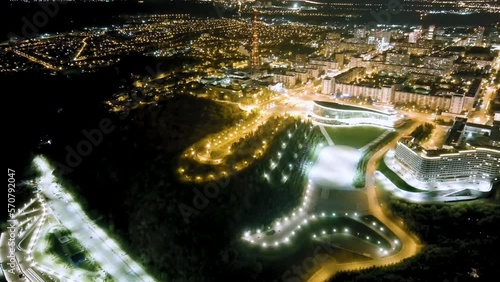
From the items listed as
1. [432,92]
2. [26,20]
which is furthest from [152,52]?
[432,92]

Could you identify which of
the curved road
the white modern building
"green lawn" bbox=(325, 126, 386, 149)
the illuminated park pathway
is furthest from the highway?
the white modern building

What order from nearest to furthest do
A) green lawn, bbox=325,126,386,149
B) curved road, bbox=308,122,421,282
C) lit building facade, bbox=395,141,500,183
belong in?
1. curved road, bbox=308,122,421,282
2. lit building facade, bbox=395,141,500,183
3. green lawn, bbox=325,126,386,149

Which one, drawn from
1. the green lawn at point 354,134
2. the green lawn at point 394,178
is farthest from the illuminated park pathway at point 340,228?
the green lawn at point 354,134

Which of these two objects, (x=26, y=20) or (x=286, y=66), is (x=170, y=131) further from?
(x=26, y=20)

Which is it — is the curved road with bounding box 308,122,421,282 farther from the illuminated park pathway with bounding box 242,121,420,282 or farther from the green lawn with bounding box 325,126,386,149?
the green lawn with bounding box 325,126,386,149

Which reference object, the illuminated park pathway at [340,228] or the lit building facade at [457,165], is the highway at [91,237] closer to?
the illuminated park pathway at [340,228]
